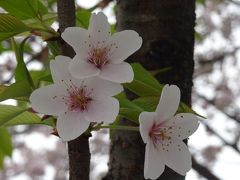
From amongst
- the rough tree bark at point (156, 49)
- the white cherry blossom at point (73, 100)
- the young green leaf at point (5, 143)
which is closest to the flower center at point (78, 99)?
the white cherry blossom at point (73, 100)

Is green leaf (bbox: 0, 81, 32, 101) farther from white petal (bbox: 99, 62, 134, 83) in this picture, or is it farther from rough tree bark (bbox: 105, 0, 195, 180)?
rough tree bark (bbox: 105, 0, 195, 180)

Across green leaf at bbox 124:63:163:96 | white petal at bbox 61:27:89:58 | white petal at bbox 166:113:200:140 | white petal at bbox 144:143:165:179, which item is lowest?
white petal at bbox 144:143:165:179

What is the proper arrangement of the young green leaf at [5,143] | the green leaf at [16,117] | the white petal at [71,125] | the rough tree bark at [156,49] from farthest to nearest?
1. the young green leaf at [5,143]
2. the rough tree bark at [156,49]
3. the green leaf at [16,117]
4. the white petal at [71,125]

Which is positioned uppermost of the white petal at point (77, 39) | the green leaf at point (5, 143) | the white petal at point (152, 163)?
the white petal at point (77, 39)

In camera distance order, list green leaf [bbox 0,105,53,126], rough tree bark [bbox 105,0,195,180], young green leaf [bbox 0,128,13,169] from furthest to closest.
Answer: young green leaf [bbox 0,128,13,169] → rough tree bark [bbox 105,0,195,180] → green leaf [bbox 0,105,53,126]

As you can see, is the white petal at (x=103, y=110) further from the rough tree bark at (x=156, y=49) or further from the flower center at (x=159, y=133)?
the rough tree bark at (x=156, y=49)

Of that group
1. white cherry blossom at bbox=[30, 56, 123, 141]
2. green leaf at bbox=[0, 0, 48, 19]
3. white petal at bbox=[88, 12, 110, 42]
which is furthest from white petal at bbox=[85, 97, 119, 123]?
green leaf at bbox=[0, 0, 48, 19]

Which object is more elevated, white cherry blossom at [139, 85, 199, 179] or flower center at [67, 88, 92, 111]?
flower center at [67, 88, 92, 111]

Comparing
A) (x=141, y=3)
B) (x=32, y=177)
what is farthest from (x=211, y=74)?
(x=141, y=3)
